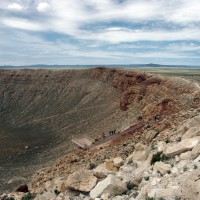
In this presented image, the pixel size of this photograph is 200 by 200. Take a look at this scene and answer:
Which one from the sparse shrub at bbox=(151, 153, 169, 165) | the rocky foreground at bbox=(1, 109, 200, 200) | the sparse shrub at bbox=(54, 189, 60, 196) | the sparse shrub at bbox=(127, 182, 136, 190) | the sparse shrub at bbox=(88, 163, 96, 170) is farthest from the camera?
the sparse shrub at bbox=(88, 163, 96, 170)

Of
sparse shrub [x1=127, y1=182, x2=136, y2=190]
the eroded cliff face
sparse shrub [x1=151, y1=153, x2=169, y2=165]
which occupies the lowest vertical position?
the eroded cliff face

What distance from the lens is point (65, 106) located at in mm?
90438

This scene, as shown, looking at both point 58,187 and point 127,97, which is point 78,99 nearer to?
point 127,97

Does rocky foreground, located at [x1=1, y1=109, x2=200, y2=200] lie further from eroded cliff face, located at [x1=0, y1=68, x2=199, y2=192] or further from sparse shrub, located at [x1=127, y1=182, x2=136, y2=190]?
eroded cliff face, located at [x1=0, y1=68, x2=199, y2=192]

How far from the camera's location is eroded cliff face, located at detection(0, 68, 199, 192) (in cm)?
5475

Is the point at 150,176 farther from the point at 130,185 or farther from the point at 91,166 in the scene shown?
the point at 91,166

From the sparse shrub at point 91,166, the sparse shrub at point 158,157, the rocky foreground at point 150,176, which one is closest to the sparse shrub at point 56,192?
the rocky foreground at point 150,176

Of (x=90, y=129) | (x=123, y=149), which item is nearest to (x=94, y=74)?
(x=90, y=129)

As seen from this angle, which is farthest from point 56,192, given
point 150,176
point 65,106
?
point 65,106

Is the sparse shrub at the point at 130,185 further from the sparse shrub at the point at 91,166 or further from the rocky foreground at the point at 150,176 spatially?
the sparse shrub at the point at 91,166

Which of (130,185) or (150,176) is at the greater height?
(150,176)

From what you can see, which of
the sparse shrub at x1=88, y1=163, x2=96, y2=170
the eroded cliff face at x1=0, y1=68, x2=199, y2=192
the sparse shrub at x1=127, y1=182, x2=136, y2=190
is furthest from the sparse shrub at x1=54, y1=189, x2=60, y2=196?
the eroded cliff face at x1=0, y1=68, x2=199, y2=192

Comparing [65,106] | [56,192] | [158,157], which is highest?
[158,157]

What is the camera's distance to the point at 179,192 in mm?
15695
